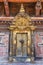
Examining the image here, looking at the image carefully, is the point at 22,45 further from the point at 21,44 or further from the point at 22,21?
the point at 22,21

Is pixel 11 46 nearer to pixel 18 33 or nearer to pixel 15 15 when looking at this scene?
pixel 18 33

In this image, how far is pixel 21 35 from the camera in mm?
6371

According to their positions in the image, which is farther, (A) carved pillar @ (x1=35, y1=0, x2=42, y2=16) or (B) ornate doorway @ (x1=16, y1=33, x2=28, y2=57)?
(B) ornate doorway @ (x1=16, y1=33, x2=28, y2=57)

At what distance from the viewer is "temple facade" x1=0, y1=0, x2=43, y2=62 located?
6.25 metres

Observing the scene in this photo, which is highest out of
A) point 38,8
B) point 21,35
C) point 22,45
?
point 38,8

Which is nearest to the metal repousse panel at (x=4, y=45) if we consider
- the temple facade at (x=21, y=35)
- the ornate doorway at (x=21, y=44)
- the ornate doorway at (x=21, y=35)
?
the temple facade at (x=21, y=35)

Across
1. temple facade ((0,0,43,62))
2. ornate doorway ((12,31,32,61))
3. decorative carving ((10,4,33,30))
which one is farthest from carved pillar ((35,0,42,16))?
ornate doorway ((12,31,32,61))

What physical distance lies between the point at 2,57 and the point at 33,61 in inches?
41.7

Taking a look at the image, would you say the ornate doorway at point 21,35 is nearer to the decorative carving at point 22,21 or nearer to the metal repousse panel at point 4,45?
the decorative carving at point 22,21

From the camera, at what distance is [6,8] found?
20.4 ft

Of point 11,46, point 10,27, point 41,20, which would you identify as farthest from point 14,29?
point 41,20

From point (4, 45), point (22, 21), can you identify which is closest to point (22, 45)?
point (4, 45)

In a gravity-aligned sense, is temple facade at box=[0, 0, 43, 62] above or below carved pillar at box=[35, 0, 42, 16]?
below

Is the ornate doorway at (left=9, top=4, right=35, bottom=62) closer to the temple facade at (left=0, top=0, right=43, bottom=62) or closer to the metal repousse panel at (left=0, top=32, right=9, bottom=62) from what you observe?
the temple facade at (left=0, top=0, right=43, bottom=62)
